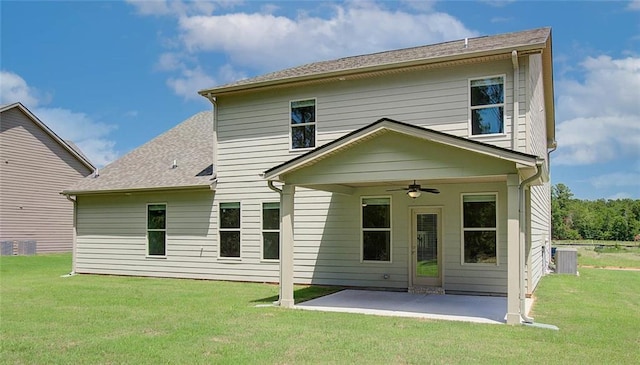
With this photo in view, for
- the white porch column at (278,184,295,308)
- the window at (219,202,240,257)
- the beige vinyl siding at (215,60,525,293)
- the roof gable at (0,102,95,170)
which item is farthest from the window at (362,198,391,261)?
the roof gable at (0,102,95,170)

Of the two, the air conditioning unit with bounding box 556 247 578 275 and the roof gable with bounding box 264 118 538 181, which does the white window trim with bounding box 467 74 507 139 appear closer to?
the roof gable with bounding box 264 118 538 181

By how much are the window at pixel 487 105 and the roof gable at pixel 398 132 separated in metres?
3.03

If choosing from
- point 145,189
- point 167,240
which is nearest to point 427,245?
point 167,240

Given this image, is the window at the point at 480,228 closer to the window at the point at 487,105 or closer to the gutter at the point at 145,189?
the window at the point at 487,105

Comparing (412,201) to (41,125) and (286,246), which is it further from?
(41,125)

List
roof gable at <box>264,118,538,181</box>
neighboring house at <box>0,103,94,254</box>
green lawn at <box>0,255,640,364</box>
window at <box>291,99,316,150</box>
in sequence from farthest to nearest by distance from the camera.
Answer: neighboring house at <box>0,103,94,254</box> → window at <box>291,99,316,150</box> → roof gable at <box>264,118,538,181</box> → green lawn at <box>0,255,640,364</box>

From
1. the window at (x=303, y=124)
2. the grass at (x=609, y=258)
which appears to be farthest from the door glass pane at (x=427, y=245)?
the grass at (x=609, y=258)

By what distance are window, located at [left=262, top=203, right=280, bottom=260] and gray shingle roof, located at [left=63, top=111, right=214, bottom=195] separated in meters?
1.81

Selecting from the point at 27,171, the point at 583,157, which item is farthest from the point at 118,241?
the point at 583,157

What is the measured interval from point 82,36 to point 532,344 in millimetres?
20391

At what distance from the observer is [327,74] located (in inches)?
473

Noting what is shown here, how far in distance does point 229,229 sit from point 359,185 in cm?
401

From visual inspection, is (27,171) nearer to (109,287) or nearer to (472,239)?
(109,287)

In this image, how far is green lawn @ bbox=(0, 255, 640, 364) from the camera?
18.7 feet
